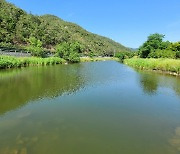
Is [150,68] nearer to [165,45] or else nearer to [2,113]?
[165,45]

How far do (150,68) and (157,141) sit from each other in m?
39.1

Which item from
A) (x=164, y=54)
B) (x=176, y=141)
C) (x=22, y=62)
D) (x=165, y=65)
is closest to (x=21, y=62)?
(x=22, y=62)

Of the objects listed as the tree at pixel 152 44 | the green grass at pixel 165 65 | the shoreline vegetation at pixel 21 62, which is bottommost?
the shoreline vegetation at pixel 21 62

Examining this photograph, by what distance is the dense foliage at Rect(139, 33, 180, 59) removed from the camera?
6290cm

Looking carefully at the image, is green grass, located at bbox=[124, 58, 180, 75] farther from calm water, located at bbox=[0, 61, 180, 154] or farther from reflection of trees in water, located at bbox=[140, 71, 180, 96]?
calm water, located at bbox=[0, 61, 180, 154]

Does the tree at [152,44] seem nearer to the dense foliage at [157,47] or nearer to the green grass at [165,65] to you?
the dense foliage at [157,47]

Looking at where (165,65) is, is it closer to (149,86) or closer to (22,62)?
(149,86)

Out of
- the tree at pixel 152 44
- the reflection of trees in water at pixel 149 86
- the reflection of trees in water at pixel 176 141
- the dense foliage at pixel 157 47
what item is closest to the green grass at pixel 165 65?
the reflection of trees in water at pixel 149 86

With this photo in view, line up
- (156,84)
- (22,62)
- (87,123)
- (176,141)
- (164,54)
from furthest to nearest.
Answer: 1. (164,54)
2. (22,62)
3. (156,84)
4. (87,123)
5. (176,141)

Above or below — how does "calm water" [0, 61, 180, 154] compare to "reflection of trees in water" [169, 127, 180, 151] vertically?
below

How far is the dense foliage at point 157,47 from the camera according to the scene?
6290 cm

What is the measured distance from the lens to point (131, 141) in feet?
33.6

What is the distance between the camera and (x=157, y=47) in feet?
236

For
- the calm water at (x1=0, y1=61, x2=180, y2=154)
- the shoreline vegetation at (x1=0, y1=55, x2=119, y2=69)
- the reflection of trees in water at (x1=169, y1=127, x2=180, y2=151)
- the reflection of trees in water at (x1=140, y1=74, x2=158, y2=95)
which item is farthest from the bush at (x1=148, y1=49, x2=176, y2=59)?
the reflection of trees in water at (x1=169, y1=127, x2=180, y2=151)
